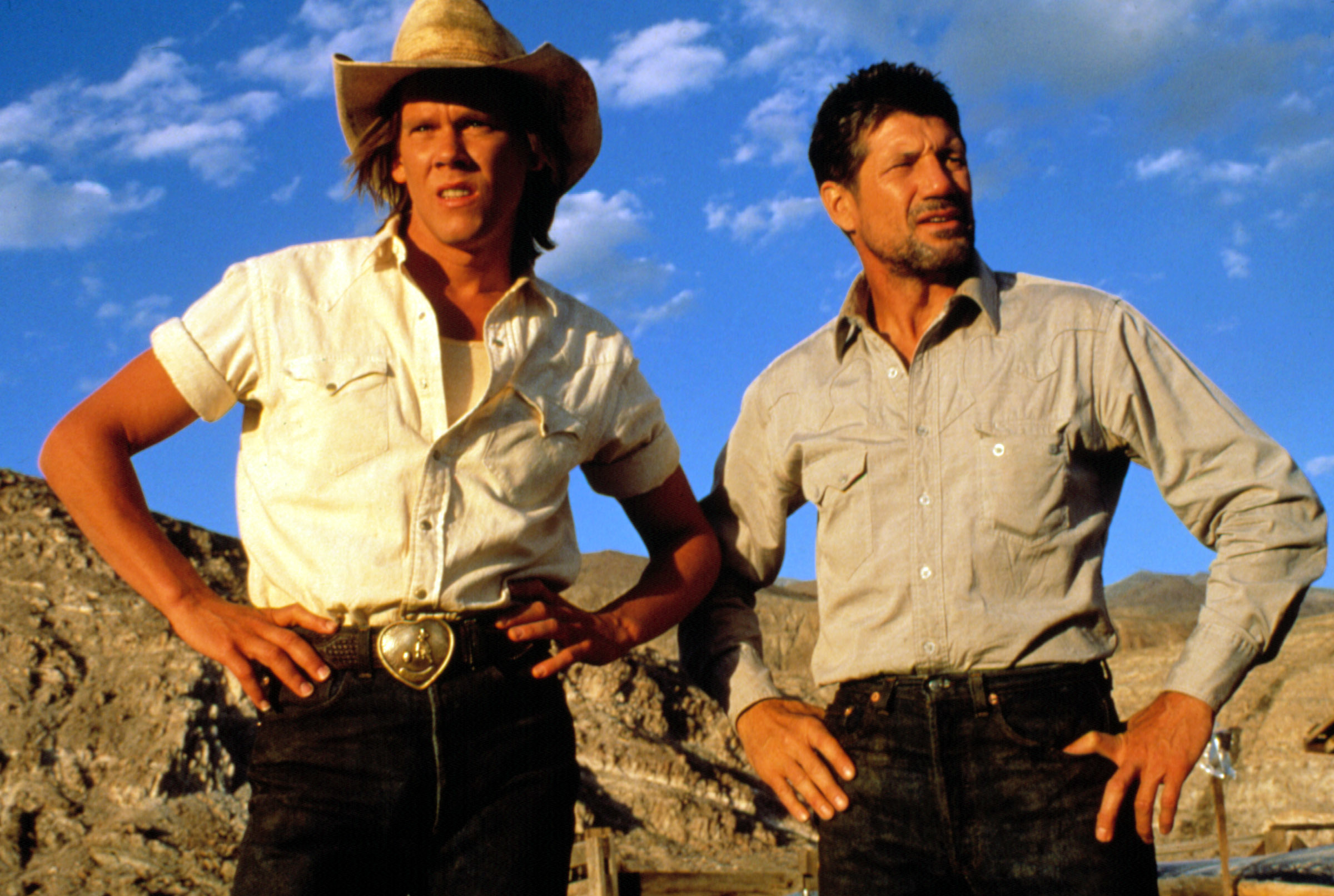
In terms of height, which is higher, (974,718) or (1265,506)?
(1265,506)

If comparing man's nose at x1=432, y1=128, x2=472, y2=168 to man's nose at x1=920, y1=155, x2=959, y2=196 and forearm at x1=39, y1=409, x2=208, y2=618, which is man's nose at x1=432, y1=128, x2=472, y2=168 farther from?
man's nose at x1=920, y1=155, x2=959, y2=196

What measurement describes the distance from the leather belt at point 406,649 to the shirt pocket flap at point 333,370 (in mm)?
441

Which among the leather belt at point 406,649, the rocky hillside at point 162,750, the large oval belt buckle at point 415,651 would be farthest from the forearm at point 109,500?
the rocky hillside at point 162,750

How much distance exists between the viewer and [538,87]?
2566 mm

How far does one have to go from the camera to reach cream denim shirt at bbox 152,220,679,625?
6.64 ft

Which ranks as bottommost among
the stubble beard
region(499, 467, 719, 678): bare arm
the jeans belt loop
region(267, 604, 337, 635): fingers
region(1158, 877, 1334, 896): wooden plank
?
region(1158, 877, 1334, 896): wooden plank

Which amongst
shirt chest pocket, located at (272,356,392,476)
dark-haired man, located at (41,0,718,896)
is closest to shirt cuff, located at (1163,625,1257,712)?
dark-haired man, located at (41,0,718,896)

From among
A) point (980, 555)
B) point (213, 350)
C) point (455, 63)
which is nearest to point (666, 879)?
point (980, 555)

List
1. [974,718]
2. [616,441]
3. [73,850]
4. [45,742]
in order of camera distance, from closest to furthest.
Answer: [974,718]
[616,441]
[73,850]
[45,742]

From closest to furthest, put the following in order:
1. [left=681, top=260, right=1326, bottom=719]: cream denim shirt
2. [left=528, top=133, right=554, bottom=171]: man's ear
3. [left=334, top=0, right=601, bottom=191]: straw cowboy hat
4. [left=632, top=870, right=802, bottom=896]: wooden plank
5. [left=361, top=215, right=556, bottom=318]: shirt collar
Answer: [left=681, top=260, right=1326, bottom=719]: cream denim shirt → [left=361, top=215, right=556, bottom=318]: shirt collar → [left=334, top=0, right=601, bottom=191]: straw cowboy hat → [left=528, top=133, right=554, bottom=171]: man's ear → [left=632, top=870, right=802, bottom=896]: wooden plank

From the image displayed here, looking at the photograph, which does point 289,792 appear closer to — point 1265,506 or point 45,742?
point 1265,506

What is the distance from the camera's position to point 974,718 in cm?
212

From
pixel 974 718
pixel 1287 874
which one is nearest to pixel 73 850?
pixel 974 718

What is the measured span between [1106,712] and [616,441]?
3.68 ft
